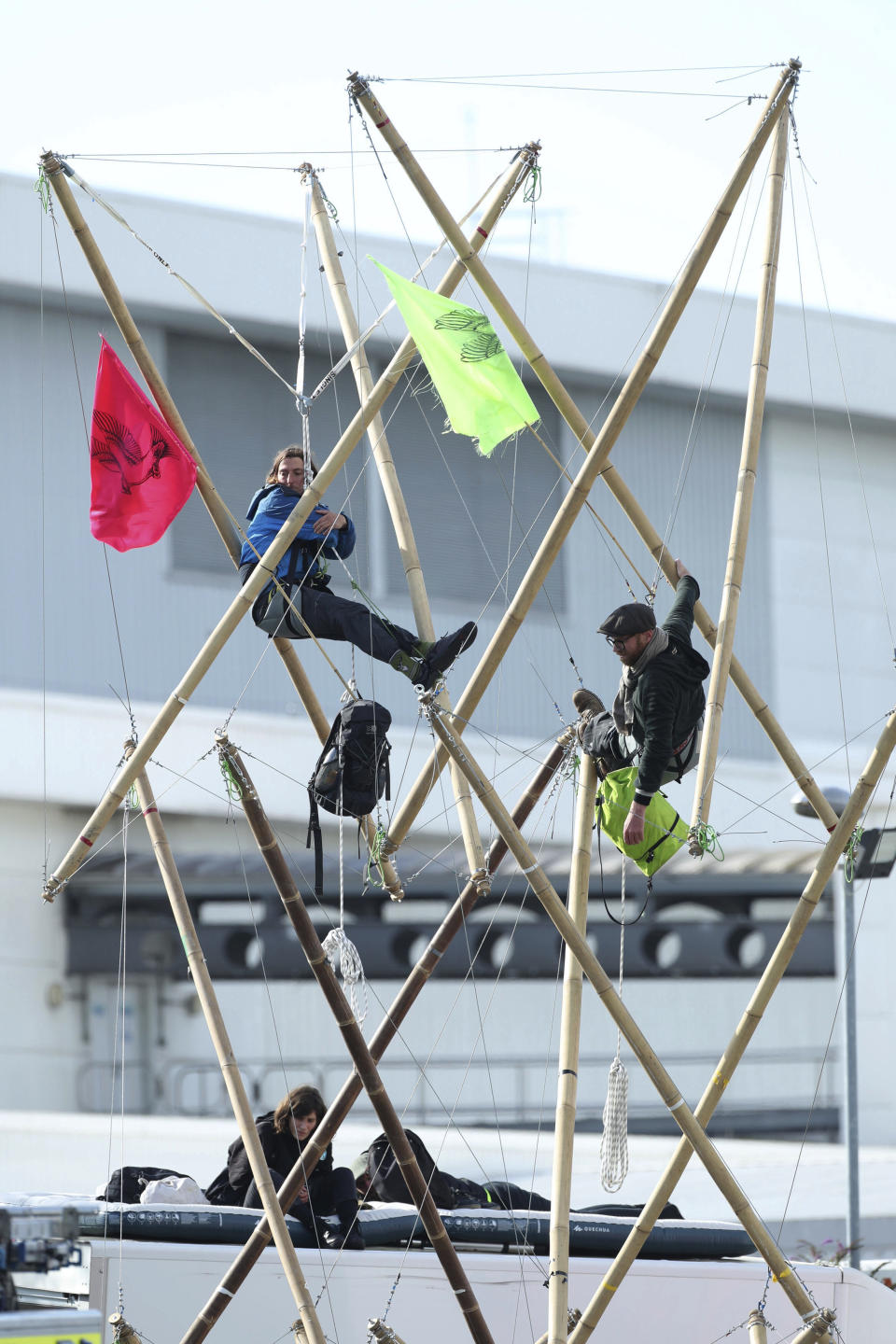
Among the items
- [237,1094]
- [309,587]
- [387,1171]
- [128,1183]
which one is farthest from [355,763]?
[387,1171]

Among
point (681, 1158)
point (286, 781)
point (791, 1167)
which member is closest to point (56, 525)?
point (286, 781)

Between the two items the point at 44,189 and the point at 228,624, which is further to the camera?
the point at 44,189

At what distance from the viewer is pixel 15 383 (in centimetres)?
1775

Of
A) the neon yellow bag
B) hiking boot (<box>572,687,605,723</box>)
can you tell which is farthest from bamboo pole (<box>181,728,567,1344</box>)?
the neon yellow bag

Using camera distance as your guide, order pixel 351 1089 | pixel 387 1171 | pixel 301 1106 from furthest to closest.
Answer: pixel 387 1171 → pixel 301 1106 → pixel 351 1089

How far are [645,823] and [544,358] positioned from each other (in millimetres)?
1795

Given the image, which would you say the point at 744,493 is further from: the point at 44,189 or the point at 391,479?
the point at 44,189

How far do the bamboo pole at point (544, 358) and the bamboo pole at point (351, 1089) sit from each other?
2.10ft

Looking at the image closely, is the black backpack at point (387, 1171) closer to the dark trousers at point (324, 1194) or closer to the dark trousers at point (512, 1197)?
the dark trousers at point (512, 1197)

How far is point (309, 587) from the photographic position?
689 cm

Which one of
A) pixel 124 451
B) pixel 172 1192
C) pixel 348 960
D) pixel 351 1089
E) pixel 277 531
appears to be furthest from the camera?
pixel 172 1192

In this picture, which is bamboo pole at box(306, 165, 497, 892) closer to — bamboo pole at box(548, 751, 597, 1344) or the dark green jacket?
bamboo pole at box(548, 751, 597, 1344)

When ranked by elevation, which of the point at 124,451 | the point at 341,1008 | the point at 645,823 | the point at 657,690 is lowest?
the point at 341,1008

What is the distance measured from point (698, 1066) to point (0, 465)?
10099 millimetres
